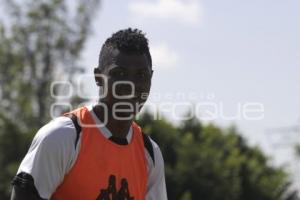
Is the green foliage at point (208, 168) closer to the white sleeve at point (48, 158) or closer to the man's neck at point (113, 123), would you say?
the man's neck at point (113, 123)

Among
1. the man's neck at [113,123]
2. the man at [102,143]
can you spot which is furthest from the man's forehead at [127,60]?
the man's neck at [113,123]

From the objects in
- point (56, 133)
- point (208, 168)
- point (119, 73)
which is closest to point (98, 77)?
point (119, 73)

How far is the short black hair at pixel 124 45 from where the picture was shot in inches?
158

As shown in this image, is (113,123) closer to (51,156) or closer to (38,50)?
(51,156)

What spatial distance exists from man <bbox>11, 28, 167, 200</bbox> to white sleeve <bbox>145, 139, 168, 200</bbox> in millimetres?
144

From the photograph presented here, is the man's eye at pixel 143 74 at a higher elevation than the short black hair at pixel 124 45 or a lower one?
lower

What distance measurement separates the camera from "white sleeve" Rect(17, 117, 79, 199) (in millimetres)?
3758

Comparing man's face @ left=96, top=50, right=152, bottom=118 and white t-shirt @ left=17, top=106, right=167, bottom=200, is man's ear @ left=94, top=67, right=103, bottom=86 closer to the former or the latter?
man's face @ left=96, top=50, right=152, bottom=118

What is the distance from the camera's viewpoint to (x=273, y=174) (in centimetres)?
2223

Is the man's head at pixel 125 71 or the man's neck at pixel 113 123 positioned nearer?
the man's head at pixel 125 71

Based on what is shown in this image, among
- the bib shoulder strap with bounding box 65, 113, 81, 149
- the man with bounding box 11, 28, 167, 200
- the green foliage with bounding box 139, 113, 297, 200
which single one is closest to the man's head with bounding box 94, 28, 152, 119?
the man with bounding box 11, 28, 167, 200

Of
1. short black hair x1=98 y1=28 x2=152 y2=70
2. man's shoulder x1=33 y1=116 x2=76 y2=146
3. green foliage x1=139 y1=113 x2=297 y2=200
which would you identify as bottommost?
green foliage x1=139 y1=113 x2=297 y2=200

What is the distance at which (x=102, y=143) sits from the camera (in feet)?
13.5

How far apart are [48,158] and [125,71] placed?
57 cm
